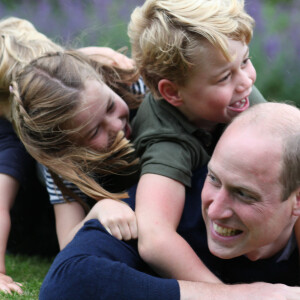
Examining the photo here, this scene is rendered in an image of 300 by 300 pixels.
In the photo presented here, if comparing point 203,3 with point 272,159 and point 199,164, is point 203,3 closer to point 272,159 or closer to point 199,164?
point 199,164

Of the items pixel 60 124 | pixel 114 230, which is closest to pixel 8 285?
pixel 114 230

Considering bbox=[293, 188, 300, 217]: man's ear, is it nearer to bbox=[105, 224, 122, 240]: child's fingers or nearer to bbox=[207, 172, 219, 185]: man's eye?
bbox=[207, 172, 219, 185]: man's eye

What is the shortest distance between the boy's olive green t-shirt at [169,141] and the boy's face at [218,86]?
100mm

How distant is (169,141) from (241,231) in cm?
69

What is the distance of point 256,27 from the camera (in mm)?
5816

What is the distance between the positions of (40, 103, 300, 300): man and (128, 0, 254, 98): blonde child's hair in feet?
1.89

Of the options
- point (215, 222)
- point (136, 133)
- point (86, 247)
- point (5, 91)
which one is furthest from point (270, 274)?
point (5, 91)

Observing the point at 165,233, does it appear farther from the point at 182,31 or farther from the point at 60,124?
the point at 182,31

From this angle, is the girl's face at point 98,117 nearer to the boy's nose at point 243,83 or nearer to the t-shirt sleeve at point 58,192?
the t-shirt sleeve at point 58,192

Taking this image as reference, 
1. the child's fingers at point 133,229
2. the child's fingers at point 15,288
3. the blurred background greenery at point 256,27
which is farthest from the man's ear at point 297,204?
the blurred background greenery at point 256,27

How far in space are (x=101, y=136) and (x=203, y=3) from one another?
2.80 ft

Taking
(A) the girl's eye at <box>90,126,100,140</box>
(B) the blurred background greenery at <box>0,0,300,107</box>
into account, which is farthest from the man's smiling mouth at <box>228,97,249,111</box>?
(B) the blurred background greenery at <box>0,0,300,107</box>

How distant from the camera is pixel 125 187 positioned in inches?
127

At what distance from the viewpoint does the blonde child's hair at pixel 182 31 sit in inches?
112
